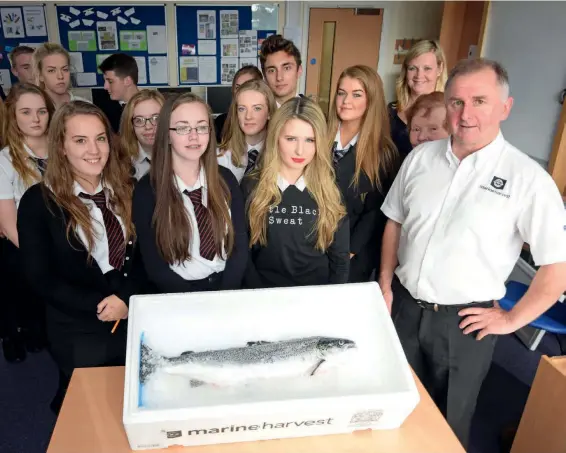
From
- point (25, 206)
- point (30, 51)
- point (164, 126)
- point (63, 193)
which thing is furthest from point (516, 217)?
point (30, 51)

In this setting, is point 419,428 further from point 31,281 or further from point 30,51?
point 30,51

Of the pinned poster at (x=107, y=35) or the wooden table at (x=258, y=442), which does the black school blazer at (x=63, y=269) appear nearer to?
the wooden table at (x=258, y=442)

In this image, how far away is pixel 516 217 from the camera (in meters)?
1.39

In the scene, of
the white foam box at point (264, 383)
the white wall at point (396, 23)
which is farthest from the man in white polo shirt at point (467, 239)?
the white wall at point (396, 23)

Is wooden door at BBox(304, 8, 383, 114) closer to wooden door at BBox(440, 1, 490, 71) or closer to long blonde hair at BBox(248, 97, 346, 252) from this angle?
wooden door at BBox(440, 1, 490, 71)

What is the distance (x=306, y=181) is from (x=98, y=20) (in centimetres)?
352

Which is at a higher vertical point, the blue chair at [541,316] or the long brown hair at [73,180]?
the long brown hair at [73,180]

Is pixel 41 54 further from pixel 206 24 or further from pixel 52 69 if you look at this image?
pixel 206 24

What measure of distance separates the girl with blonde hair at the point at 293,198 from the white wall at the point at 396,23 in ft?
11.1

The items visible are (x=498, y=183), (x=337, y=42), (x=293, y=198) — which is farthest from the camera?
(x=337, y=42)

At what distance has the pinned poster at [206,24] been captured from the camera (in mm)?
4340

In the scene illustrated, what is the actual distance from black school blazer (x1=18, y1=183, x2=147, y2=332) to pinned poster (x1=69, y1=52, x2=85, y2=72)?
10.8 feet

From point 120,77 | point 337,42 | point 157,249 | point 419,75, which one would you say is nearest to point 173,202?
point 157,249

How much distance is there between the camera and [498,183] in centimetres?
141
